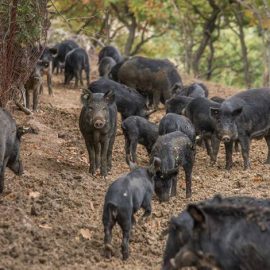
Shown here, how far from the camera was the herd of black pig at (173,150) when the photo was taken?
236 inches

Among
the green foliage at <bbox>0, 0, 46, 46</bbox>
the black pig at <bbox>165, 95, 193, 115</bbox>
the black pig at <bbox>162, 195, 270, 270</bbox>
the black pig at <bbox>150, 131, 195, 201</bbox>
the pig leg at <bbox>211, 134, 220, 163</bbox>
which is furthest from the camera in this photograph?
the black pig at <bbox>165, 95, 193, 115</bbox>

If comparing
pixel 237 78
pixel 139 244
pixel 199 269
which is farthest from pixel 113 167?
pixel 237 78

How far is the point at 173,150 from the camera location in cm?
977

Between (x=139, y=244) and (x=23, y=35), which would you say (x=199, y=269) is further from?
(x=23, y=35)

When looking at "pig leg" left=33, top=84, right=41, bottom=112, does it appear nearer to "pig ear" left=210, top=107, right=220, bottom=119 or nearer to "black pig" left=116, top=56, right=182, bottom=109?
"black pig" left=116, top=56, right=182, bottom=109

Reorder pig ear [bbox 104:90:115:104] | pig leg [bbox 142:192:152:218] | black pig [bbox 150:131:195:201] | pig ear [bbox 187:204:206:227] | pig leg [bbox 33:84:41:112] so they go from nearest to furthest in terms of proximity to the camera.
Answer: pig ear [bbox 187:204:206:227] < pig leg [bbox 142:192:152:218] < black pig [bbox 150:131:195:201] < pig ear [bbox 104:90:115:104] < pig leg [bbox 33:84:41:112]

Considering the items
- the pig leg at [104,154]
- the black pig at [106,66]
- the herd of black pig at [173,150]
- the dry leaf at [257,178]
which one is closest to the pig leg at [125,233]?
the herd of black pig at [173,150]

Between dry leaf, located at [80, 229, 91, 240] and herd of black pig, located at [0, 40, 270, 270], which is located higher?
herd of black pig, located at [0, 40, 270, 270]

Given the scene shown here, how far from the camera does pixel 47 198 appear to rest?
8.94 meters

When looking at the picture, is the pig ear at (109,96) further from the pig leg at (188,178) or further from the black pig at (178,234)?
the black pig at (178,234)

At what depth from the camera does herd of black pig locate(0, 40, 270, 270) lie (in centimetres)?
599

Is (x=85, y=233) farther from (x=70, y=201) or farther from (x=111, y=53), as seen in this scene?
(x=111, y=53)

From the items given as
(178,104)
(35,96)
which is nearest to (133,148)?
(178,104)

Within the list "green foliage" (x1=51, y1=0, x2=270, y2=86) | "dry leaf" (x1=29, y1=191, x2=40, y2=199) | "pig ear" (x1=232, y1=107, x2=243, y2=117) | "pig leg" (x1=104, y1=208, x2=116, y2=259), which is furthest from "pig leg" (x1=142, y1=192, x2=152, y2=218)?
"green foliage" (x1=51, y1=0, x2=270, y2=86)
